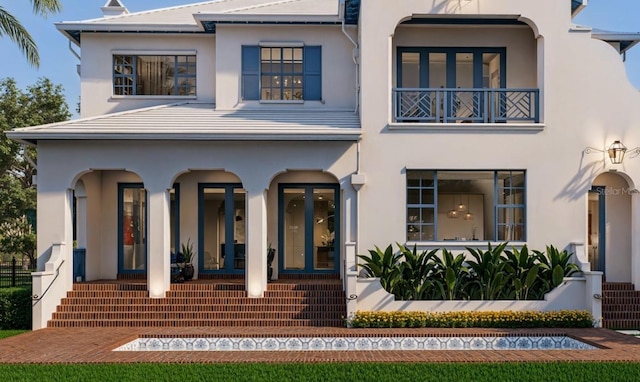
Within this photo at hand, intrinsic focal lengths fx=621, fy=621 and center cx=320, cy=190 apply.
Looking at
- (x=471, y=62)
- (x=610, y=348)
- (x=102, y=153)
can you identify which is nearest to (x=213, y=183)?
(x=102, y=153)

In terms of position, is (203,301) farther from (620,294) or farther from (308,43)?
(620,294)

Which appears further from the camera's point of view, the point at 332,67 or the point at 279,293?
the point at 332,67

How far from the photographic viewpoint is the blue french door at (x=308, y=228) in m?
17.3

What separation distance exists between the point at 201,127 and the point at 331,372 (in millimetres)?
7933

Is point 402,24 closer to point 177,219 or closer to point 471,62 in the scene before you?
point 471,62

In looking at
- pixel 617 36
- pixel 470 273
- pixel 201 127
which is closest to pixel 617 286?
pixel 470 273

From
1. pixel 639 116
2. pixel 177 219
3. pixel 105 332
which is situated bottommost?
pixel 105 332

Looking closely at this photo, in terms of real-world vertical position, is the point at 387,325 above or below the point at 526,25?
below

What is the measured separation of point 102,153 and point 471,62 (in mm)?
10083

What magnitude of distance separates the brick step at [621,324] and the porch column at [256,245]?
8046mm

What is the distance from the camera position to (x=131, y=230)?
17.5 metres

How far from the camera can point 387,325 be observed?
13.5m

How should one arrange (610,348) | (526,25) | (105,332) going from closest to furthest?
(610,348) → (105,332) → (526,25)

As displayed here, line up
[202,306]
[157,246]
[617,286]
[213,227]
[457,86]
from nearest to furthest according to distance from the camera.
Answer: [202,306] → [157,246] → [617,286] → [457,86] → [213,227]
